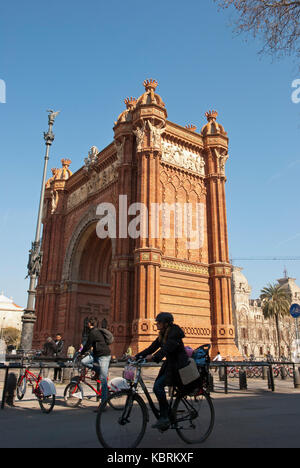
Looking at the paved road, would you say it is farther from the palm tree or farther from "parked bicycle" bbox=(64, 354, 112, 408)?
the palm tree

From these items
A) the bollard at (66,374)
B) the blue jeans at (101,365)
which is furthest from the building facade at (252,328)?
the blue jeans at (101,365)

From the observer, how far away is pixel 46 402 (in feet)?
23.1

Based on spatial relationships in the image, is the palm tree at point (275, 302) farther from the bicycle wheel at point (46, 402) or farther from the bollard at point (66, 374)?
the bicycle wheel at point (46, 402)

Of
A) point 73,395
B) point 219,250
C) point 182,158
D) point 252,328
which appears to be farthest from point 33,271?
point 252,328

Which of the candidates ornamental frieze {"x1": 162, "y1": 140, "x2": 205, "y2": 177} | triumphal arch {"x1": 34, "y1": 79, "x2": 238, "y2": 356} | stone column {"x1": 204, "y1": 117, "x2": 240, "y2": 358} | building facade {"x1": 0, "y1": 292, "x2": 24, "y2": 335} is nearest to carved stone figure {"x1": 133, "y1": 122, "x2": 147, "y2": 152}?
triumphal arch {"x1": 34, "y1": 79, "x2": 238, "y2": 356}

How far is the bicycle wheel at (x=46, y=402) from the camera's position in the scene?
6961mm

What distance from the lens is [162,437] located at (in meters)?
4.71

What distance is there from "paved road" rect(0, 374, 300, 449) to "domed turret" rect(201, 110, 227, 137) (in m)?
23.0

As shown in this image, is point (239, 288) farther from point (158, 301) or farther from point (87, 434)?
point (87, 434)

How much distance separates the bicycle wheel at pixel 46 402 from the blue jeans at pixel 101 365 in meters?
0.92

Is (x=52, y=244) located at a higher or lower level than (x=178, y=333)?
higher

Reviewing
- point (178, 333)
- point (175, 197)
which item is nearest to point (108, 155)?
point (175, 197)

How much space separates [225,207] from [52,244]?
17.0 metres
